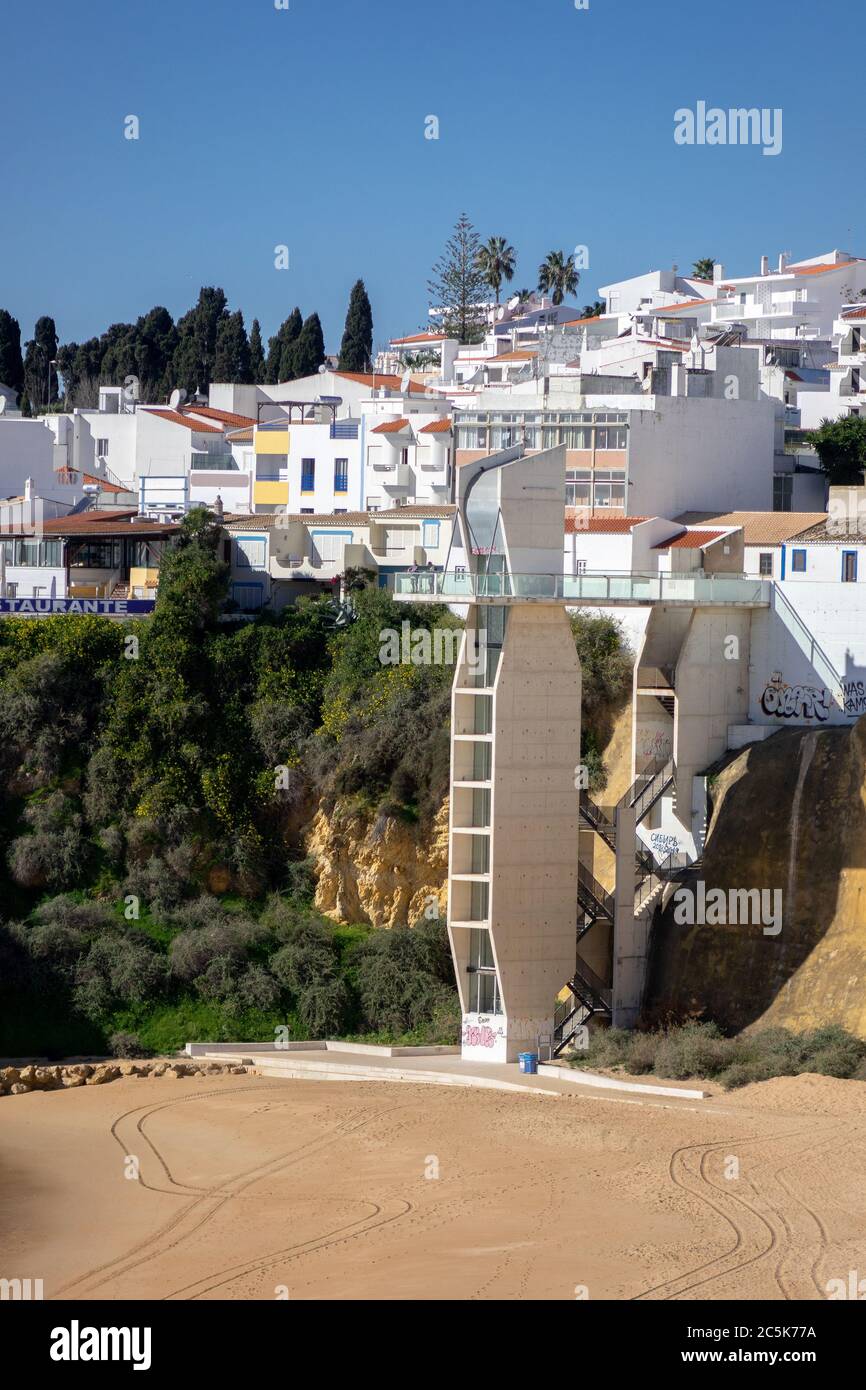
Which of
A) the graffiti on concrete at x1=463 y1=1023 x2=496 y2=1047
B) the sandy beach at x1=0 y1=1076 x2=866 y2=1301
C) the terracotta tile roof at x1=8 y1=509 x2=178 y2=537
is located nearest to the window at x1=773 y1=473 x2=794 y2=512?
the terracotta tile roof at x1=8 y1=509 x2=178 y2=537

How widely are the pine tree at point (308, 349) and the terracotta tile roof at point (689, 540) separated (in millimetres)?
49577

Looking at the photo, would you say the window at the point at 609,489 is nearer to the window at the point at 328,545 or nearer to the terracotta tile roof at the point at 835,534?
the window at the point at 328,545

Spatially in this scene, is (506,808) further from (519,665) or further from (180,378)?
(180,378)

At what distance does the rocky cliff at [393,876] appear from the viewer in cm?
4066

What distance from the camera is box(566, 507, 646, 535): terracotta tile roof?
45406 mm

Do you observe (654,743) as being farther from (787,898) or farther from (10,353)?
(10,353)

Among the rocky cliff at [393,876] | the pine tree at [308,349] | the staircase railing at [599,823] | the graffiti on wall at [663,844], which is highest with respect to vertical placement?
the pine tree at [308,349]

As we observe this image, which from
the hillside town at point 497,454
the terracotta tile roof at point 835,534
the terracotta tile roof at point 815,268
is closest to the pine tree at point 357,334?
the hillside town at point 497,454

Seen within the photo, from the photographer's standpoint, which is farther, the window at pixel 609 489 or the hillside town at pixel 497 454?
the window at pixel 609 489

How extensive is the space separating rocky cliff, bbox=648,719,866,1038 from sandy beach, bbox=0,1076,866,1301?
8.39 ft

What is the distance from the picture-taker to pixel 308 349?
9375cm

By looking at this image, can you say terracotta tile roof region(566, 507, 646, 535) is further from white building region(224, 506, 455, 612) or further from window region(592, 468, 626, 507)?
white building region(224, 506, 455, 612)
